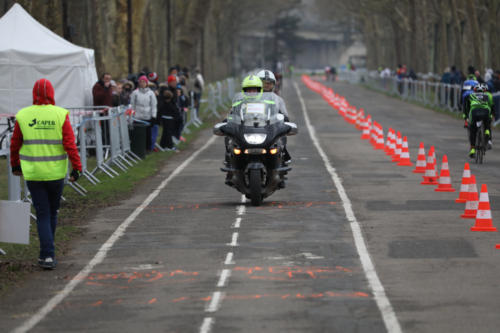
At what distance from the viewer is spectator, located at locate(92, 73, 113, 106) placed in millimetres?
26906

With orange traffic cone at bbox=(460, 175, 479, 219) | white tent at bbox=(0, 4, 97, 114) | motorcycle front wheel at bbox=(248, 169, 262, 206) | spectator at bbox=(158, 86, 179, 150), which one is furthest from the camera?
spectator at bbox=(158, 86, 179, 150)

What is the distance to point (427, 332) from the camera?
355 inches

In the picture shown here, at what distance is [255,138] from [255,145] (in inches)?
4.1

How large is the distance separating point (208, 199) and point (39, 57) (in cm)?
1061

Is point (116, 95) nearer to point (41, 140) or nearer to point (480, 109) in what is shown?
point (480, 109)

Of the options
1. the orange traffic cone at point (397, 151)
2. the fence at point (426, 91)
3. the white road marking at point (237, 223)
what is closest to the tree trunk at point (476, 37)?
the fence at point (426, 91)

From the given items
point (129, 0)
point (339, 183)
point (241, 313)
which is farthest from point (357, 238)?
point (129, 0)

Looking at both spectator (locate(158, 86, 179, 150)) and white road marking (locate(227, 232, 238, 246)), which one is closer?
white road marking (locate(227, 232, 238, 246))

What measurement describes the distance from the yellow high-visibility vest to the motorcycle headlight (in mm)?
4963

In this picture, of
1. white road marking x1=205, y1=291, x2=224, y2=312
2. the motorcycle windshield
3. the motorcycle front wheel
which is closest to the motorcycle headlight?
the motorcycle windshield

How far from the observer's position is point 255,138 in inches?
656

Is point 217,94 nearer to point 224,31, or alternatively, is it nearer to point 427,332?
point 427,332

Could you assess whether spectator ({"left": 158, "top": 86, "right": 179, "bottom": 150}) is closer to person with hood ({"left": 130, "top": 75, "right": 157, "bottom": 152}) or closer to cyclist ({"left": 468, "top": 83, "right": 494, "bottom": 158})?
person with hood ({"left": 130, "top": 75, "right": 157, "bottom": 152})

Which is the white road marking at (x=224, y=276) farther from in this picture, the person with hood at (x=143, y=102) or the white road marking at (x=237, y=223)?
the person with hood at (x=143, y=102)
